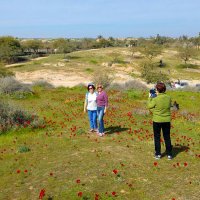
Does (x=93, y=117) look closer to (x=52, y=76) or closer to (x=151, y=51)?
(x=52, y=76)

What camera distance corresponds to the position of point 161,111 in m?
10.8

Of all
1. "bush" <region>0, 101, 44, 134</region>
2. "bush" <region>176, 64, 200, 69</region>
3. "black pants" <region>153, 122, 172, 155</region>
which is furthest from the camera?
"bush" <region>176, 64, 200, 69</region>

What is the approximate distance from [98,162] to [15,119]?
6.57 m

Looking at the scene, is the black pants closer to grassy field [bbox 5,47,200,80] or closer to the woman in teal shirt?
the woman in teal shirt

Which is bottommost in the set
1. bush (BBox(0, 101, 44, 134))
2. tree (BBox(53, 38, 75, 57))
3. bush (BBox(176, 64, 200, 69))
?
bush (BBox(176, 64, 200, 69))

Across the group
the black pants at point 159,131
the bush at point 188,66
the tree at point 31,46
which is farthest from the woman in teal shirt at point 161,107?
the tree at point 31,46

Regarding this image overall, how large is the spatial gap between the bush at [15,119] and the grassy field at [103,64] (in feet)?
177

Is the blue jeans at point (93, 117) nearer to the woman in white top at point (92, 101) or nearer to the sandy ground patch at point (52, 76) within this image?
the woman in white top at point (92, 101)

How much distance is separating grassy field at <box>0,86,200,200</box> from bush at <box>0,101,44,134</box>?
0.34 meters

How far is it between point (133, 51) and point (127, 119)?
263 ft

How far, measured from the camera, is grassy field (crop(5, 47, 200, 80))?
241 ft

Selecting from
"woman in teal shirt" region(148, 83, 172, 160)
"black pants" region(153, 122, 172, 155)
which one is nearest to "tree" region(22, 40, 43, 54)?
"black pants" region(153, 122, 172, 155)

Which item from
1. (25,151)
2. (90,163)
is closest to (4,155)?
(25,151)

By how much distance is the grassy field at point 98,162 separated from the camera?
8891 millimetres
